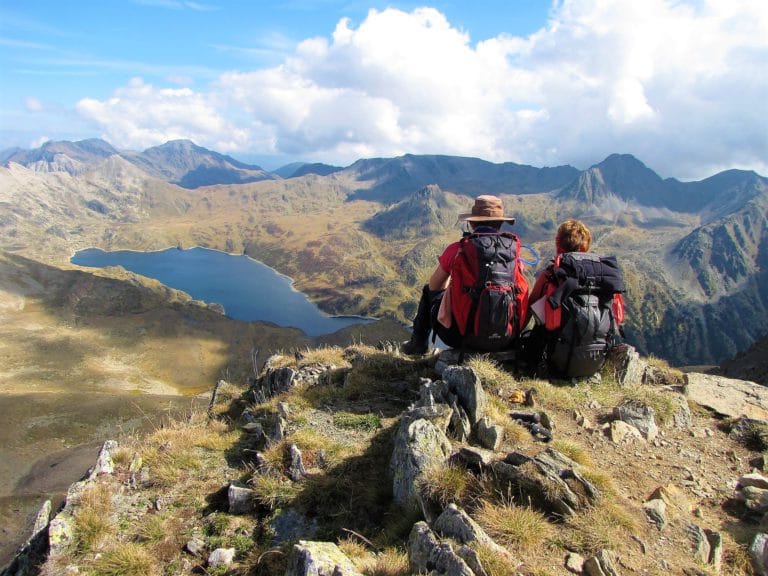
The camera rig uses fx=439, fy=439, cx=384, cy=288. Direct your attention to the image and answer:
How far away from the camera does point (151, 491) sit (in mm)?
7688

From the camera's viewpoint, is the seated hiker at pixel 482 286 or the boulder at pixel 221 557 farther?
the seated hiker at pixel 482 286

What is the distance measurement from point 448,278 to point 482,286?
1233mm

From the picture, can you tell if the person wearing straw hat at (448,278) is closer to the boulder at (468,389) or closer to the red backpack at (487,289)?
the red backpack at (487,289)

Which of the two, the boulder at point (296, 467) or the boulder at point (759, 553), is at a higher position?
the boulder at point (759, 553)

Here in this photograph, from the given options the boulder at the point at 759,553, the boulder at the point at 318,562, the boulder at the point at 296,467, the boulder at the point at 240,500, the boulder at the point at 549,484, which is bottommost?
the boulder at the point at 240,500

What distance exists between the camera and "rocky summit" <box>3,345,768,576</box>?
4.83 metres

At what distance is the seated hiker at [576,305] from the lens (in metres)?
8.63

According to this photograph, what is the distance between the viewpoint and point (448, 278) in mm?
9938

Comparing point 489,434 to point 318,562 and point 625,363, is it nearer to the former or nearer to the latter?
point 318,562

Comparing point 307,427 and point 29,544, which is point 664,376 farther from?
point 29,544

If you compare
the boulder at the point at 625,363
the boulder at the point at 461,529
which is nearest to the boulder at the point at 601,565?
the boulder at the point at 461,529

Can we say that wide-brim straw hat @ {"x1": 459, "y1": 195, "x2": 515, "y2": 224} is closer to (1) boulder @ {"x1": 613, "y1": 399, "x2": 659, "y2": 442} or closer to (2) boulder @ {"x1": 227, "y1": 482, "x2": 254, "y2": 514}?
(1) boulder @ {"x1": 613, "y1": 399, "x2": 659, "y2": 442}

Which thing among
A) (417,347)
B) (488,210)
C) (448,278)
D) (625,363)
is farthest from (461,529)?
(625,363)

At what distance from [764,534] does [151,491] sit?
29.2ft
